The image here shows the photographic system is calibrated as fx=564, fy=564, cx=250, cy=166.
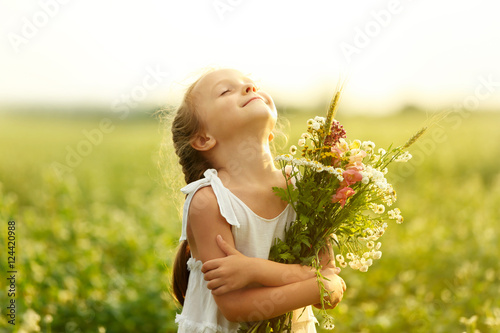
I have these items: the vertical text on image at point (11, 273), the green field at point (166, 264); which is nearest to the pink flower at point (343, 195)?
the green field at point (166, 264)

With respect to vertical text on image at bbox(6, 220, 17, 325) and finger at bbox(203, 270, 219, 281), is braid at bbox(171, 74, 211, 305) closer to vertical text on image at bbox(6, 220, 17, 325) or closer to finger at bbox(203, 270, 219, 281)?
finger at bbox(203, 270, 219, 281)

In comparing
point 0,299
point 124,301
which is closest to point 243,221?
point 124,301

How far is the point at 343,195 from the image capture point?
6.98 feet

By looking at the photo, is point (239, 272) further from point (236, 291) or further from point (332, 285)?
point (332, 285)

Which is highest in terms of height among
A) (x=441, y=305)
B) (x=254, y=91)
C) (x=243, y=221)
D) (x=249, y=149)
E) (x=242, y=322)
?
(x=254, y=91)

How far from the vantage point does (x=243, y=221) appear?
218 cm

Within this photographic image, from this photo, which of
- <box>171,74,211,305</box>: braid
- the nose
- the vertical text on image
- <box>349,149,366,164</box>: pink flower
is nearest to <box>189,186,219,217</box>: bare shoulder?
<box>171,74,211,305</box>: braid

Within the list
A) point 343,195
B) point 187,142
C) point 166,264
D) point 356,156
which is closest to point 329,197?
point 343,195

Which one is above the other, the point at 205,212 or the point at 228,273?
the point at 205,212

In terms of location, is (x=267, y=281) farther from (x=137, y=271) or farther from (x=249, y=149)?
(x=137, y=271)

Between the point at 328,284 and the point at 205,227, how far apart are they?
20.6 inches

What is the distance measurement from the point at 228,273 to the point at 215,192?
319 millimetres

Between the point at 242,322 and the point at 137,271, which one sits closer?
the point at 242,322

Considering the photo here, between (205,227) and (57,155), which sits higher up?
(57,155)
